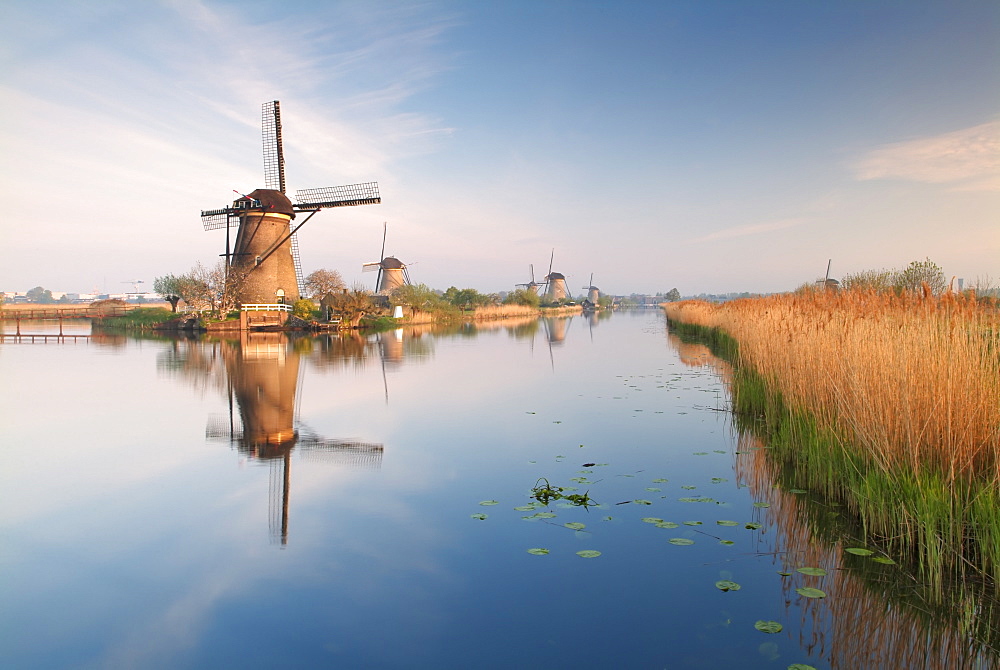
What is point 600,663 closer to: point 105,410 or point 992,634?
point 992,634

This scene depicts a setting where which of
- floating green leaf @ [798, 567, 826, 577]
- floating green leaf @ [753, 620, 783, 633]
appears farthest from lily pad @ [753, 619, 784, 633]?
floating green leaf @ [798, 567, 826, 577]

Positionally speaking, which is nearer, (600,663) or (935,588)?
(600,663)

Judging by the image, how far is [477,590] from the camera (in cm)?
396

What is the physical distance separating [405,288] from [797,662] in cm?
4389

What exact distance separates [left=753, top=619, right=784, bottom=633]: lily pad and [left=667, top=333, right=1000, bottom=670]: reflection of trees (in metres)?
0.14

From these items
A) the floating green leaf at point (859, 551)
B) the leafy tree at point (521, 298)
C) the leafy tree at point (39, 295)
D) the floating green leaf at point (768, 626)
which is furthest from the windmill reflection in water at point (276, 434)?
the leafy tree at point (39, 295)

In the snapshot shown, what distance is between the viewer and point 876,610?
3.49 metres

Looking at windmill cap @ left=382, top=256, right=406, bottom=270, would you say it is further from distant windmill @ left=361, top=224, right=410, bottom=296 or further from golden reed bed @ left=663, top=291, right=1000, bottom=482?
golden reed bed @ left=663, top=291, right=1000, bottom=482

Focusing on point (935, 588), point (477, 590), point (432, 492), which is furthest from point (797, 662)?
point (432, 492)

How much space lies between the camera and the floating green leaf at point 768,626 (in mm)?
3385

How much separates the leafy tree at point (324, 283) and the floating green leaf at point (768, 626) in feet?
117

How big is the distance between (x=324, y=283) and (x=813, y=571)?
36.3 metres

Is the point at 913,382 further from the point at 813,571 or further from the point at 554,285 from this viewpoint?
the point at 554,285

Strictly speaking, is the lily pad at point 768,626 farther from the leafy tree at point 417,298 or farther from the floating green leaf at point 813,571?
the leafy tree at point 417,298
